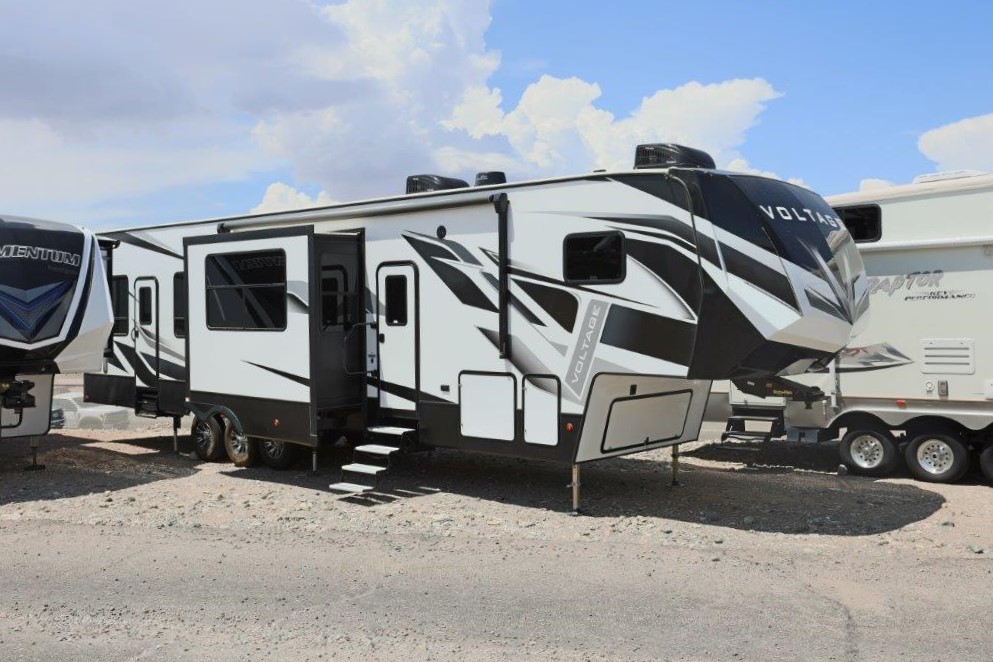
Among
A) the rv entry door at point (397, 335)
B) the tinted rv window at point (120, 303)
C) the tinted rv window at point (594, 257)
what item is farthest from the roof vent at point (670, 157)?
the tinted rv window at point (120, 303)

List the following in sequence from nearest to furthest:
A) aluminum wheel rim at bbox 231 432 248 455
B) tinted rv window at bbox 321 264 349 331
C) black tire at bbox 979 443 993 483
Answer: black tire at bbox 979 443 993 483
tinted rv window at bbox 321 264 349 331
aluminum wheel rim at bbox 231 432 248 455

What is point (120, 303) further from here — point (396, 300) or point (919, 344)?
point (919, 344)

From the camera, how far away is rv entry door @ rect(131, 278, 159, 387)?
464 inches

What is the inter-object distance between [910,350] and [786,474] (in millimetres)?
1855

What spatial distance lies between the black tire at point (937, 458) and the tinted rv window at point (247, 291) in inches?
268

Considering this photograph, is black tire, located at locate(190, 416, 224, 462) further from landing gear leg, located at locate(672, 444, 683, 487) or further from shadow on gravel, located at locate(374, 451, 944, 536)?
landing gear leg, located at locate(672, 444, 683, 487)

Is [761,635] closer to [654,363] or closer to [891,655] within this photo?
[891,655]

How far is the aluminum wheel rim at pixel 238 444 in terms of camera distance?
1034cm

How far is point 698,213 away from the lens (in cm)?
694

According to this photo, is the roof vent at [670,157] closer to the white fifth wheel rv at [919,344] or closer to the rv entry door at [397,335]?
the rv entry door at [397,335]

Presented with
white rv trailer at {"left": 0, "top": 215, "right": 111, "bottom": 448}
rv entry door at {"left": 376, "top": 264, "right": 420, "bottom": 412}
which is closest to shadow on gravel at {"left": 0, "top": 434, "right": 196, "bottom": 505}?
white rv trailer at {"left": 0, "top": 215, "right": 111, "bottom": 448}

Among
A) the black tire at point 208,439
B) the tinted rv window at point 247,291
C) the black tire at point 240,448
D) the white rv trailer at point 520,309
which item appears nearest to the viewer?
the white rv trailer at point 520,309

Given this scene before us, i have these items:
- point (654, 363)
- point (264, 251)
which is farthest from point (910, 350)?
point (264, 251)

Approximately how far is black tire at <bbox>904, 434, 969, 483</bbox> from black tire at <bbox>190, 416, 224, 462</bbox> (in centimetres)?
780
